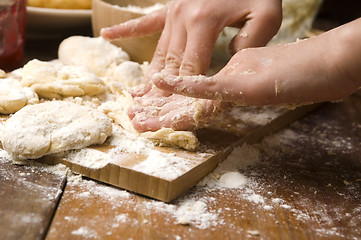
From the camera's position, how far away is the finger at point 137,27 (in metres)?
1.34

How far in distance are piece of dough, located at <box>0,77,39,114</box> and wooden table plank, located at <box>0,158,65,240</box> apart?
17cm

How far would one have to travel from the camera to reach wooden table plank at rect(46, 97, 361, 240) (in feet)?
2.60

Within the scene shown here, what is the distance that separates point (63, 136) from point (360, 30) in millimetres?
607

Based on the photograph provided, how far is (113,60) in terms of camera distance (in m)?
1.40

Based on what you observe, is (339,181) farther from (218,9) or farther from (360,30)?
(218,9)

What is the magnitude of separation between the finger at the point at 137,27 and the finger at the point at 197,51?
0.23 metres

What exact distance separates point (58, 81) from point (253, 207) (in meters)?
0.59

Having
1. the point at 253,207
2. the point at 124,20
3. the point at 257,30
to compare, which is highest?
the point at 257,30

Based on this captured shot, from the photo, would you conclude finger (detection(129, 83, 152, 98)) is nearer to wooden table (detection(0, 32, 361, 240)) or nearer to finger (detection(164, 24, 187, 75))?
finger (detection(164, 24, 187, 75))

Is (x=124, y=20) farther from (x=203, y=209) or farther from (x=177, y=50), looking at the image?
(x=203, y=209)

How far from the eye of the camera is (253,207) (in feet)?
2.97

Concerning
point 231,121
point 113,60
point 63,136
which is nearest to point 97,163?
point 63,136

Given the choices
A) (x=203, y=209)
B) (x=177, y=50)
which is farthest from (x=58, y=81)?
(x=203, y=209)

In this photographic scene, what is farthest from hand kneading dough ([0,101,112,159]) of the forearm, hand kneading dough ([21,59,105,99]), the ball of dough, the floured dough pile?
the ball of dough
